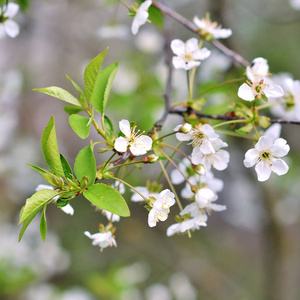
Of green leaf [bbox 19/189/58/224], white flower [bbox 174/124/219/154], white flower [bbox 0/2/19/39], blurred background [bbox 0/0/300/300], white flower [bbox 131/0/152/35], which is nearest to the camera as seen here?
green leaf [bbox 19/189/58/224]

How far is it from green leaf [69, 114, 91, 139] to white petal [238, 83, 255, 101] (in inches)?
13.0

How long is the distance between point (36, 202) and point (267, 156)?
0.50 meters

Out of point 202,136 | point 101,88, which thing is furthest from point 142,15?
point 202,136

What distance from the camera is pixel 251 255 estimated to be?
13.3ft

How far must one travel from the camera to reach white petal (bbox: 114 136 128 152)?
2.52 feet

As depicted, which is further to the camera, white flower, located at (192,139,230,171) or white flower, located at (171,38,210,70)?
white flower, located at (171,38,210,70)

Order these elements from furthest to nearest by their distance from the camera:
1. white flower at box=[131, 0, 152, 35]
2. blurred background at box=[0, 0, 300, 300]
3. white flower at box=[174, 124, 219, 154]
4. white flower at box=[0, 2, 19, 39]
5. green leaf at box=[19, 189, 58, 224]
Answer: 1. blurred background at box=[0, 0, 300, 300]
2. white flower at box=[0, 2, 19, 39]
3. white flower at box=[131, 0, 152, 35]
4. white flower at box=[174, 124, 219, 154]
5. green leaf at box=[19, 189, 58, 224]

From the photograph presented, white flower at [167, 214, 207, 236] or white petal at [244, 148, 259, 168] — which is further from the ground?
white petal at [244, 148, 259, 168]

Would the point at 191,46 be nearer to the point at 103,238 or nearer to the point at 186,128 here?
the point at 186,128

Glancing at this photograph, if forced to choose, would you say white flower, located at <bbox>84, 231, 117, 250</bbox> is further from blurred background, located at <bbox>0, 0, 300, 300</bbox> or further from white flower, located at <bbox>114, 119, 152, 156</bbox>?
blurred background, located at <bbox>0, 0, 300, 300</bbox>

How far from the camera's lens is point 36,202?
2.27 feet

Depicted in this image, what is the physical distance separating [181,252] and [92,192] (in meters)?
2.74

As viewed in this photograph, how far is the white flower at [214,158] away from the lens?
81 cm

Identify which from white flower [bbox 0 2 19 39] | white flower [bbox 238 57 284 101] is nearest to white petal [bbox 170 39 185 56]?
white flower [bbox 238 57 284 101]
